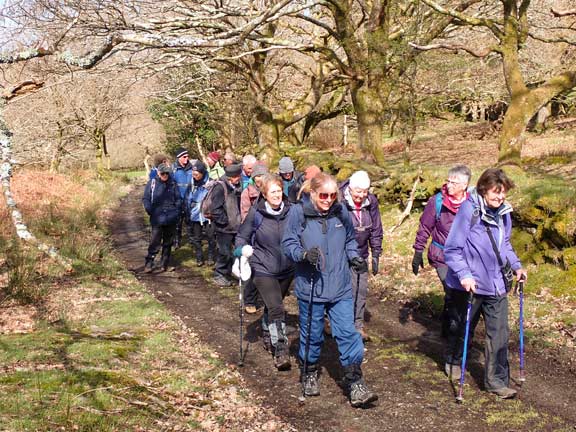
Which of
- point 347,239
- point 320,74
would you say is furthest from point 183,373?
point 320,74

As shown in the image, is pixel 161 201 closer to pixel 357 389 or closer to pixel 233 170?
pixel 233 170

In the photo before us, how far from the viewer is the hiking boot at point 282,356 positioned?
20.4ft

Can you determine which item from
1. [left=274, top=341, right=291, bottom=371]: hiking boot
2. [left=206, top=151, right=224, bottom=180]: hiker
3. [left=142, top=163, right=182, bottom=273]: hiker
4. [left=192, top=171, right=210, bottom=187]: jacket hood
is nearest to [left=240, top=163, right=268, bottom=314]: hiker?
[left=274, top=341, right=291, bottom=371]: hiking boot

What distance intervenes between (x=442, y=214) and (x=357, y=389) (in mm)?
2389

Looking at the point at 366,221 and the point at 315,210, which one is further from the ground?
the point at 315,210

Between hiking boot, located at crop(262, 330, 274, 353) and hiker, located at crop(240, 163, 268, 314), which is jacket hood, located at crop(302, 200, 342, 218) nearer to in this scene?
hiking boot, located at crop(262, 330, 274, 353)

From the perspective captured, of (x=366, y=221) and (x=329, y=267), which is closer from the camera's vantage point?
(x=329, y=267)

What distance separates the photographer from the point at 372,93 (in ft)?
49.1

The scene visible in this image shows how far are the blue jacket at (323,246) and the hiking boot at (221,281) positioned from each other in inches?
206

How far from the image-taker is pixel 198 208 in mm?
12156

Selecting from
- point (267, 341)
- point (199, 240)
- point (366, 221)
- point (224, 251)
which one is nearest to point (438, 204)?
point (366, 221)

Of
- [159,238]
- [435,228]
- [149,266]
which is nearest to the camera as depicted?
[435,228]

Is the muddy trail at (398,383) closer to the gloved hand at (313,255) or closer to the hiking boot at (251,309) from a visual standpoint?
the hiking boot at (251,309)

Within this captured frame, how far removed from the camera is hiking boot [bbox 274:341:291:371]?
6.22 metres
